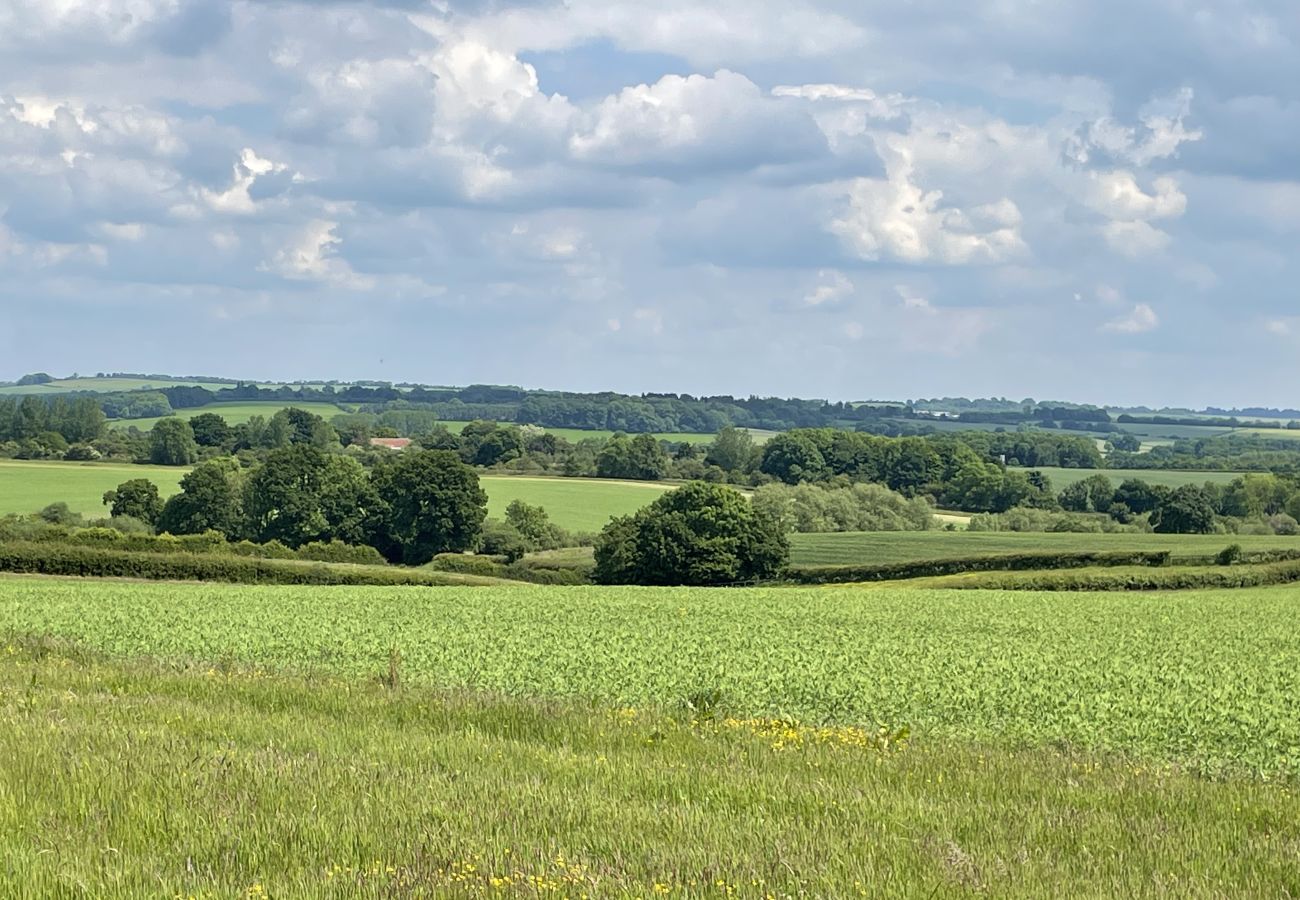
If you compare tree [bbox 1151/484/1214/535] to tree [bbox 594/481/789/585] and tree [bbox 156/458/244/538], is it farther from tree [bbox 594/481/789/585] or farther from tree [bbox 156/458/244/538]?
tree [bbox 156/458/244/538]

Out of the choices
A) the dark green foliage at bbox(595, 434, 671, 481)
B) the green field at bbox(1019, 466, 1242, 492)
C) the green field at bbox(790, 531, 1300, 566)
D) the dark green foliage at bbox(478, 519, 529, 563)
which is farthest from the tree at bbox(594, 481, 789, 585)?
the green field at bbox(1019, 466, 1242, 492)

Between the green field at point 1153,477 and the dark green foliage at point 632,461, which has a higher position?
the dark green foliage at point 632,461

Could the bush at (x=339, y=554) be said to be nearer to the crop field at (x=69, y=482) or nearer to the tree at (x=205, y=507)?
the tree at (x=205, y=507)

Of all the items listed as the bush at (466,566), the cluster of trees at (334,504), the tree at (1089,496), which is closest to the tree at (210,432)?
the cluster of trees at (334,504)

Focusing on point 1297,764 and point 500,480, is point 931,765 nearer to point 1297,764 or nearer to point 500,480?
point 1297,764

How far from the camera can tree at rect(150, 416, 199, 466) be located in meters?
152

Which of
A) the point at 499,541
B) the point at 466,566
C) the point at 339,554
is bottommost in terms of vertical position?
the point at 499,541

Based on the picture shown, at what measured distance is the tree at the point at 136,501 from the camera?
362 ft

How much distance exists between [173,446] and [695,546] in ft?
310

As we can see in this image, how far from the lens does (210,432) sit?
16825 centimetres

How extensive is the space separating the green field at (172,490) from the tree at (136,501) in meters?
2.43

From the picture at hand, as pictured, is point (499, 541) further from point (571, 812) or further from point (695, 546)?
point (571, 812)

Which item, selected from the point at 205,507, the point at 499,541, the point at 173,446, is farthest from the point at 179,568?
the point at 173,446

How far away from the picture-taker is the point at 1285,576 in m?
63.1
